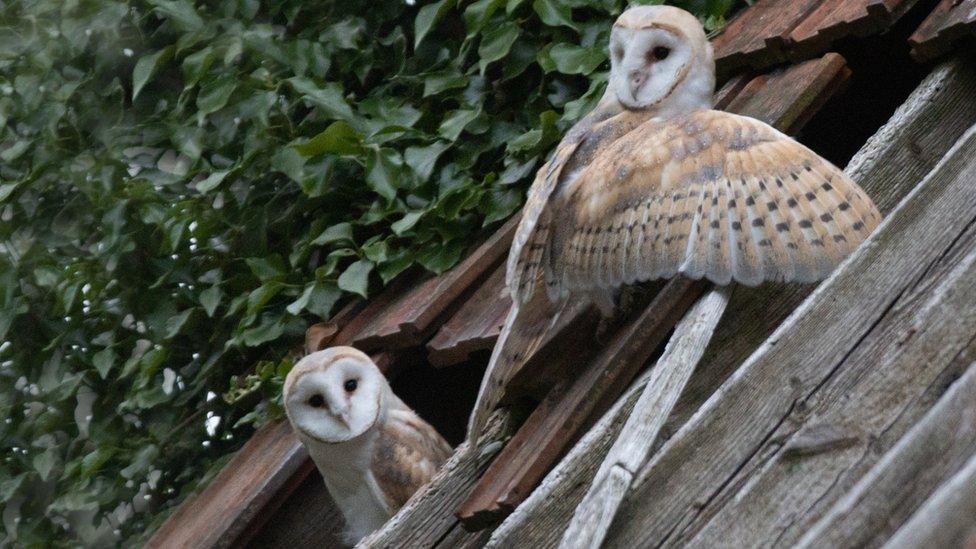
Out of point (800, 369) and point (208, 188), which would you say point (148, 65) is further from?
point (800, 369)

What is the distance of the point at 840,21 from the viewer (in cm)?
305

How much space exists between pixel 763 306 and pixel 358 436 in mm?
1491

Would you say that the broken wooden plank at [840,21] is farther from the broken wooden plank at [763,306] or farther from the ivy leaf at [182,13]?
the ivy leaf at [182,13]

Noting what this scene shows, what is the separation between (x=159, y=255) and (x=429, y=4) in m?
1.32

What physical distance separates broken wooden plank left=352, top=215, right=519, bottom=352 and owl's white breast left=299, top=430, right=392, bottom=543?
0.29m

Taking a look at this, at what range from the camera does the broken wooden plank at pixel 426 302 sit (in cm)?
351

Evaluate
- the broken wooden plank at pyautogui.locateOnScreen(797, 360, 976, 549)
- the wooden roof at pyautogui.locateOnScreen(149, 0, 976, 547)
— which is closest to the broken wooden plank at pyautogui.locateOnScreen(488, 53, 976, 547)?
the wooden roof at pyautogui.locateOnScreen(149, 0, 976, 547)

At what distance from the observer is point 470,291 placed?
141 inches

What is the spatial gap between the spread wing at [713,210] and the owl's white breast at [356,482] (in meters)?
1.26

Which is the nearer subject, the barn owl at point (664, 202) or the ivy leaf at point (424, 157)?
the barn owl at point (664, 202)

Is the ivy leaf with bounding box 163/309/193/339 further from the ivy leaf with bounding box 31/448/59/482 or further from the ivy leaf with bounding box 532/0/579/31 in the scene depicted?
the ivy leaf with bounding box 532/0/579/31

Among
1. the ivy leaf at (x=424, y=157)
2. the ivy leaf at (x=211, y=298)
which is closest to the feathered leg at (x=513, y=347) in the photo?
the ivy leaf at (x=424, y=157)

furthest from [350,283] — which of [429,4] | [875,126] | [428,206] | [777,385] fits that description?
[777,385]

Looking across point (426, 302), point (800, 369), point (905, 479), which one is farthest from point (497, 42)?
point (905, 479)
